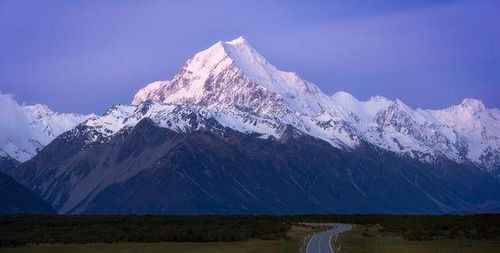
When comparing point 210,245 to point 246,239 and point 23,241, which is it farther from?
point 23,241

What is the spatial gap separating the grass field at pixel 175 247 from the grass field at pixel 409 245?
5.84 meters

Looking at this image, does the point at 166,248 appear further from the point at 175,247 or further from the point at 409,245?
the point at 409,245

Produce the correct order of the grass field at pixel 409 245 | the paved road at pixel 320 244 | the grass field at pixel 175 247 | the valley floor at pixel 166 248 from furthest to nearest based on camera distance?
the valley floor at pixel 166 248, the grass field at pixel 175 247, the grass field at pixel 409 245, the paved road at pixel 320 244

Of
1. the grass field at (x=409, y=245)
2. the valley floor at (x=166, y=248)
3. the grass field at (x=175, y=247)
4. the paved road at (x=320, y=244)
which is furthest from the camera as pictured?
the valley floor at (x=166, y=248)

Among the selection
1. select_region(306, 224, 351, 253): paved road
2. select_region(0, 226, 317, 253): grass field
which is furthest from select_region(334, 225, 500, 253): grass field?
select_region(0, 226, 317, 253): grass field

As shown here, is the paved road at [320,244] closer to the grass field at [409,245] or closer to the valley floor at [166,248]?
the grass field at [409,245]

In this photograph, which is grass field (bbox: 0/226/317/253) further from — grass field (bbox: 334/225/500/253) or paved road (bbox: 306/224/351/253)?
grass field (bbox: 334/225/500/253)

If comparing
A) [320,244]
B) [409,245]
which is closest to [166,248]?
[320,244]

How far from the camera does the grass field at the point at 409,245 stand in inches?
3726

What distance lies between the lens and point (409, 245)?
339 ft

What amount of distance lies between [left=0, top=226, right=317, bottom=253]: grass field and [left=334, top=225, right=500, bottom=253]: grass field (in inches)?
230

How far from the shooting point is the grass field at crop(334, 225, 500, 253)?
310 feet

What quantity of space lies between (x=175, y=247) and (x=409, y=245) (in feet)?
86.6

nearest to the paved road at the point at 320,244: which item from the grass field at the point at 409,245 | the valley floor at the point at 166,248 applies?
the grass field at the point at 409,245
